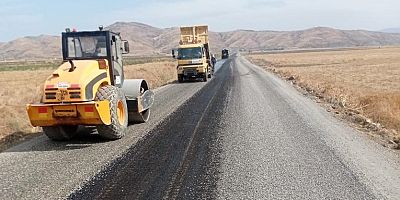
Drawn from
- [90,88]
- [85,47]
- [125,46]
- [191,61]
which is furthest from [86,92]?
[191,61]

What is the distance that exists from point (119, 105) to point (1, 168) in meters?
3.46

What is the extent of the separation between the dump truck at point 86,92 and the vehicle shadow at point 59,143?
7.8 inches

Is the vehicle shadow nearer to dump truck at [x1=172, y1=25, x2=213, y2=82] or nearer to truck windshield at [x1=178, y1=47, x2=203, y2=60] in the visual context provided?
dump truck at [x1=172, y1=25, x2=213, y2=82]

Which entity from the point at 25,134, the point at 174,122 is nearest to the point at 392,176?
the point at 174,122

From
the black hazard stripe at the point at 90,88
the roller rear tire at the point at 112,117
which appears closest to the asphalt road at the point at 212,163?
the roller rear tire at the point at 112,117

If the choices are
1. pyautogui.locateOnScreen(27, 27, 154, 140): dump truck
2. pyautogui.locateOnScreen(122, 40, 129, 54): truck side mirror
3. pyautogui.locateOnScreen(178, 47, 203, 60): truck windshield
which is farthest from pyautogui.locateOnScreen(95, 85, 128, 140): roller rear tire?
pyautogui.locateOnScreen(178, 47, 203, 60): truck windshield

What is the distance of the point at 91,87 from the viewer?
9688mm

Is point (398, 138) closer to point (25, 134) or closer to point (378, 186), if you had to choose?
point (378, 186)

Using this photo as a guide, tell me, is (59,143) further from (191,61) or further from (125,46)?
(191,61)

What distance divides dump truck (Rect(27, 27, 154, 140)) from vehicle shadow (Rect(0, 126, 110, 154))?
0.20 meters

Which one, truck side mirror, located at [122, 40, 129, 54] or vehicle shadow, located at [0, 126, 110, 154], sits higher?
truck side mirror, located at [122, 40, 129, 54]

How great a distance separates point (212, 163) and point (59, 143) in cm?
423

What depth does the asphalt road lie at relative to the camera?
6.22 meters

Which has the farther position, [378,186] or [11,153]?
[11,153]
